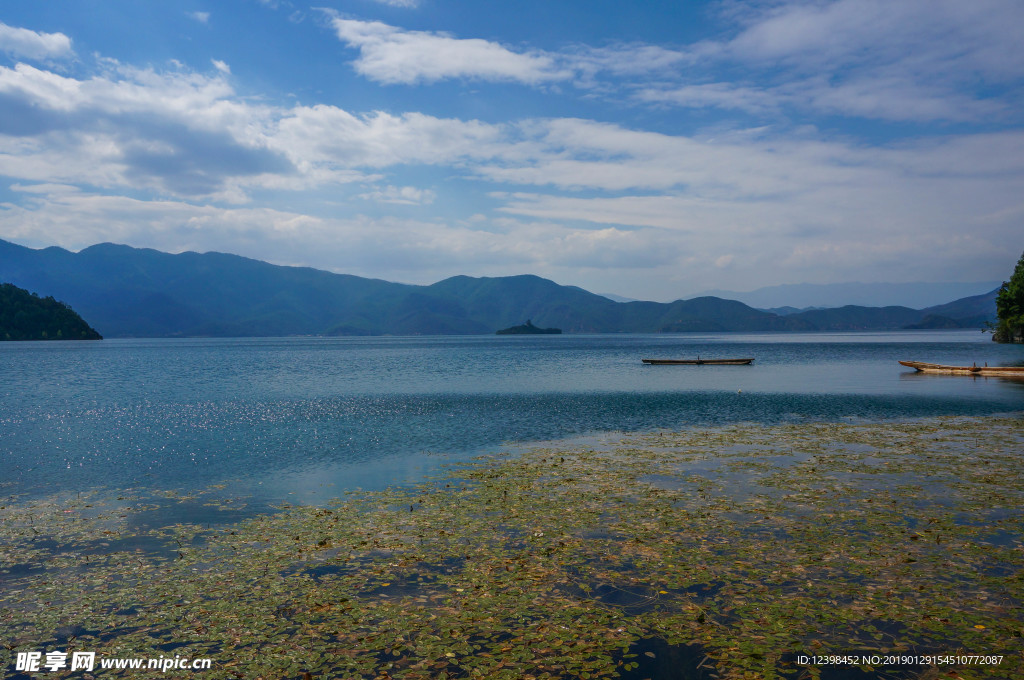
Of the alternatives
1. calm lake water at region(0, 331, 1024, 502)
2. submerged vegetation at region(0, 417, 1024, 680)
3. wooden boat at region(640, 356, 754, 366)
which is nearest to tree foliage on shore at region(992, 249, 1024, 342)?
calm lake water at region(0, 331, 1024, 502)

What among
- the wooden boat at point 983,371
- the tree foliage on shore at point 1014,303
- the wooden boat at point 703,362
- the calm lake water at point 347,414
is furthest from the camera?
the tree foliage on shore at point 1014,303

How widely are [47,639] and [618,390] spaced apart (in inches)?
2735

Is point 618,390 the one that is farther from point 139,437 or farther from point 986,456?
point 139,437

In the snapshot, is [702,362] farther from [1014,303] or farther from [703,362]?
[1014,303]

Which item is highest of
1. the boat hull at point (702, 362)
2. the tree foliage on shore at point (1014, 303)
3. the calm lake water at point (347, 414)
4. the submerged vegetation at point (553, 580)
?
the tree foliage on shore at point (1014, 303)

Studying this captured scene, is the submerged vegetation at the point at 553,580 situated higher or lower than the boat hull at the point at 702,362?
lower

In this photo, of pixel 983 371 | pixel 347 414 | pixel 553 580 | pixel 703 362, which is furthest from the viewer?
pixel 703 362

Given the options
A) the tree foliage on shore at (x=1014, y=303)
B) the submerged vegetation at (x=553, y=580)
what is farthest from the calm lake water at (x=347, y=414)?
the tree foliage on shore at (x=1014, y=303)

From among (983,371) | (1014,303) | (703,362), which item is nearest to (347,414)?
(703,362)

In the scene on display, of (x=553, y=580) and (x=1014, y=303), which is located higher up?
(x=1014, y=303)

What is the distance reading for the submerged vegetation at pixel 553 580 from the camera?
12.4 metres

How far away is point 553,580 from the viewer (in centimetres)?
1603

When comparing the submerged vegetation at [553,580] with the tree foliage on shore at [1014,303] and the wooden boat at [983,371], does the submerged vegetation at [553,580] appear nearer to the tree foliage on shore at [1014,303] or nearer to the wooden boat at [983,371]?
the wooden boat at [983,371]

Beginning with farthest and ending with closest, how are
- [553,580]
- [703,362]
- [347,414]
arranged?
[703,362]
[347,414]
[553,580]
